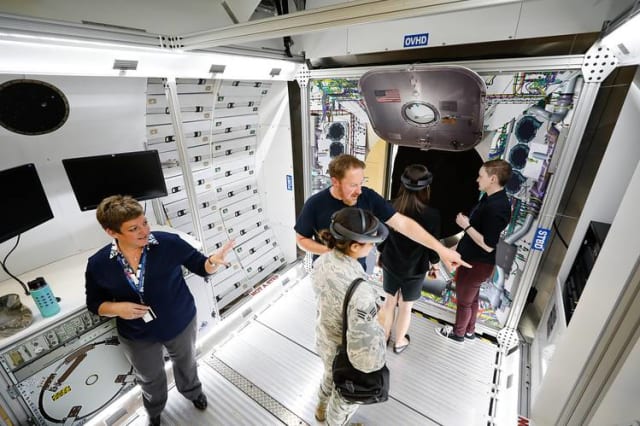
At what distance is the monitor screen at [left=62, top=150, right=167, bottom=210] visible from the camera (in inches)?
94.8

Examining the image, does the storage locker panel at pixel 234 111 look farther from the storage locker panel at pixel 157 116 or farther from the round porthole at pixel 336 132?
the round porthole at pixel 336 132

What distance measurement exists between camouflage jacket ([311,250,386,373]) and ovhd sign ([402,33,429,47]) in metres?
2.22

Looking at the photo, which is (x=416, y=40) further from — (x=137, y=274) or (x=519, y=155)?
(x=137, y=274)

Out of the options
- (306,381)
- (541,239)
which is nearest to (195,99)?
(306,381)

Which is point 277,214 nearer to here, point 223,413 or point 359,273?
point 223,413

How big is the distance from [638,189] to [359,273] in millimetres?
1297

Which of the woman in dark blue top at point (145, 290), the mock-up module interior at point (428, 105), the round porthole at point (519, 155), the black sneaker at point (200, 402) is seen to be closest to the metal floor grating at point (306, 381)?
the black sneaker at point (200, 402)

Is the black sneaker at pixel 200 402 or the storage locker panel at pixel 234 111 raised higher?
the storage locker panel at pixel 234 111

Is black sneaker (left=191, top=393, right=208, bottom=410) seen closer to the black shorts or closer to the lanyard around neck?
the lanyard around neck

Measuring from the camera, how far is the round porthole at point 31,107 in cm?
220

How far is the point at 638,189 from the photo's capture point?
1255 mm

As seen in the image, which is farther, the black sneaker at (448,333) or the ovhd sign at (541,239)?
the black sneaker at (448,333)

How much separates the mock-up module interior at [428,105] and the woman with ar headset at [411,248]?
1.62 feet

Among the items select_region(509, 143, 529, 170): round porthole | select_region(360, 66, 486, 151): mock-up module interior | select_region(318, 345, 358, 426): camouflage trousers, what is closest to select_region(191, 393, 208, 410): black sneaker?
select_region(318, 345, 358, 426): camouflage trousers
